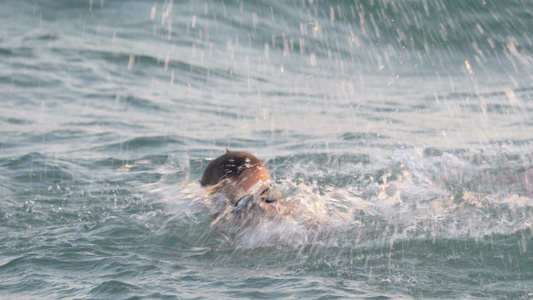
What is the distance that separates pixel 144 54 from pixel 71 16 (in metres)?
2.77

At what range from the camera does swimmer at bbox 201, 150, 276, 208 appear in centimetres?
443

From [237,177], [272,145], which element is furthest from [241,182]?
[272,145]

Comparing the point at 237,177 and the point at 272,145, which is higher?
the point at 272,145

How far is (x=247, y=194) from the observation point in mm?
4453

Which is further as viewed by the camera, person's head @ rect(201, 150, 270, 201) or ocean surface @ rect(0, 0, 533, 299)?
person's head @ rect(201, 150, 270, 201)

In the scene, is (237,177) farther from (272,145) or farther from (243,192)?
(272,145)

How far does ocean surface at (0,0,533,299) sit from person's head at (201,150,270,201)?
22 centimetres

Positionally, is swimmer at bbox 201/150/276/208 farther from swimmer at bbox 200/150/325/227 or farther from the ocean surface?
the ocean surface

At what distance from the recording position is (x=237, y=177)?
4434 mm

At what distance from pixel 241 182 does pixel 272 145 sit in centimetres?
304

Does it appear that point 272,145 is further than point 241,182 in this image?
Yes

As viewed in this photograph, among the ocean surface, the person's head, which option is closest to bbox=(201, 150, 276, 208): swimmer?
the person's head

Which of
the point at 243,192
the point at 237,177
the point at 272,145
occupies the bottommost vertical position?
the point at 243,192

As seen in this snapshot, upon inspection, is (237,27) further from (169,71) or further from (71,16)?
(71,16)
